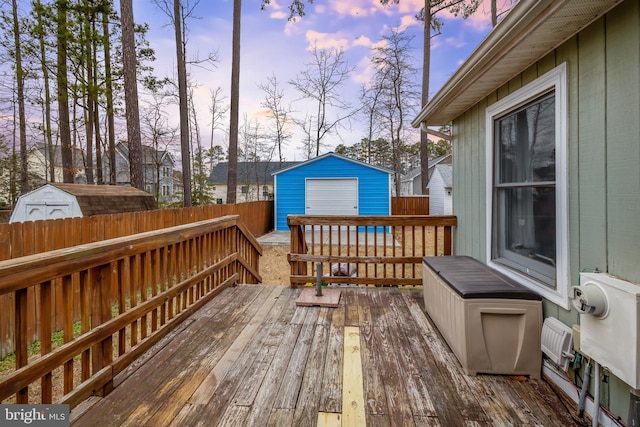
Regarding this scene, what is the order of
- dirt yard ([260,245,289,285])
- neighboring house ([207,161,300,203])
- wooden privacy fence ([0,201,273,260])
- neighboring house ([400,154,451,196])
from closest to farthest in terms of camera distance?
1. wooden privacy fence ([0,201,273,260])
2. dirt yard ([260,245,289,285])
3. neighboring house ([400,154,451,196])
4. neighboring house ([207,161,300,203])

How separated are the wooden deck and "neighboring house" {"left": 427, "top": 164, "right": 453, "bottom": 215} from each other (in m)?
15.3

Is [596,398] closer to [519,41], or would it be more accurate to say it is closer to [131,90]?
[519,41]

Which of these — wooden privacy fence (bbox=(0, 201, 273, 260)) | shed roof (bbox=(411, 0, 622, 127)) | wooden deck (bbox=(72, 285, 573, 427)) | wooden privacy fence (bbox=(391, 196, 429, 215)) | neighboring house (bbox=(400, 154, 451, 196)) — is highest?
neighboring house (bbox=(400, 154, 451, 196))

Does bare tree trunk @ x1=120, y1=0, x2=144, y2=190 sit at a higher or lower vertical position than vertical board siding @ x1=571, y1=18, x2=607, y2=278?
higher

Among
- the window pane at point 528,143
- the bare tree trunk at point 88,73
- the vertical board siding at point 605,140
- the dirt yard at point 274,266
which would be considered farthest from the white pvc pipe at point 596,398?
the bare tree trunk at point 88,73

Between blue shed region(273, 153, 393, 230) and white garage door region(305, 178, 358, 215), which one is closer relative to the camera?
blue shed region(273, 153, 393, 230)

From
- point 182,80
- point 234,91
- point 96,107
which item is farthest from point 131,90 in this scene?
point 96,107

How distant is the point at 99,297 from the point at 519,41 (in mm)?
2718

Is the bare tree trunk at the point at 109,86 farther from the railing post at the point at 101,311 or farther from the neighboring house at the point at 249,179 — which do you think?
the neighboring house at the point at 249,179

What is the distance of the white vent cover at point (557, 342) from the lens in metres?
1.72

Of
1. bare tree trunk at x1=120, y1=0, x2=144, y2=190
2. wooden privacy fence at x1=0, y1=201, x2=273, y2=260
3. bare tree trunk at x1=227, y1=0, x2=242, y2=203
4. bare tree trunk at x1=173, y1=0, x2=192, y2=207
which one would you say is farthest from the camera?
bare tree trunk at x1=173, y1=0, x2=192, y2=207

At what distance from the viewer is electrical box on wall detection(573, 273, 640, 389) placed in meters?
1.27

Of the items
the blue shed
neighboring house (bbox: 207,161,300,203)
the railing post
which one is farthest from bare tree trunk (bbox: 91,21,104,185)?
the railing post

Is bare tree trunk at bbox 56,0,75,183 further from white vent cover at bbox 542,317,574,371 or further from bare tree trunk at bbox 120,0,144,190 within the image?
white vent cover at bbox 542,317,574,371
